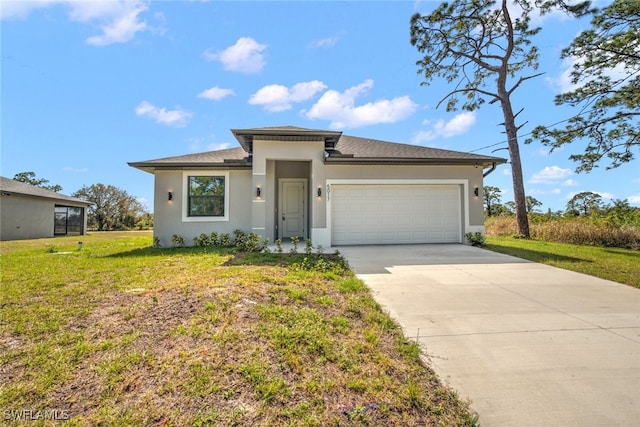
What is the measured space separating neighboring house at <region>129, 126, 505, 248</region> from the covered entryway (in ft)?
0.12

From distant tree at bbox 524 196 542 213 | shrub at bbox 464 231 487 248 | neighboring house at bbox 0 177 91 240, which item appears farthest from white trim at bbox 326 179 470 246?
distant tree at bbox 524 196 542 213

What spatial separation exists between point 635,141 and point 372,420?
17366 millimetres

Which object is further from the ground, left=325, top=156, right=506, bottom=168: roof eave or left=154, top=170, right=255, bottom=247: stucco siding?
left=325, top=156, right=506, bottom=168: roof eave

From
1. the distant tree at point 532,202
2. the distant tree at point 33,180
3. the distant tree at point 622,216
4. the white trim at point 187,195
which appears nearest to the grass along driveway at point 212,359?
the white trim at point 187,195

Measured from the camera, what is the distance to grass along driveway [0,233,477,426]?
6.15 feet

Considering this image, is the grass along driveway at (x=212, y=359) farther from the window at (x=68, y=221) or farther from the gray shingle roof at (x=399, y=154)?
the window at (x=68, y=221)

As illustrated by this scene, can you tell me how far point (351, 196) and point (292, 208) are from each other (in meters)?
2.81

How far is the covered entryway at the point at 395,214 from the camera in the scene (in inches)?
381

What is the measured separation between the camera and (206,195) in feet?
33.0

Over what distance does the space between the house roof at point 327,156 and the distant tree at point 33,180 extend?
32.7m

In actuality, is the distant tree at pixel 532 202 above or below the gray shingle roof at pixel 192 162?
below

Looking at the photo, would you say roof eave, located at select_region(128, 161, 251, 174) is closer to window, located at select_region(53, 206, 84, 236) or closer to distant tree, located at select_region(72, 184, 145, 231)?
window, located at select_region(53, 206, 84, 236)

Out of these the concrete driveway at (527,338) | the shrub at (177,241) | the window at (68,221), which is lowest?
the concrete driveway at (527,338)

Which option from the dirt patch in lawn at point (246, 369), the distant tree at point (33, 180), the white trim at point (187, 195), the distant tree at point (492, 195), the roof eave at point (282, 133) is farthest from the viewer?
the distant tree at point (33, 180)
